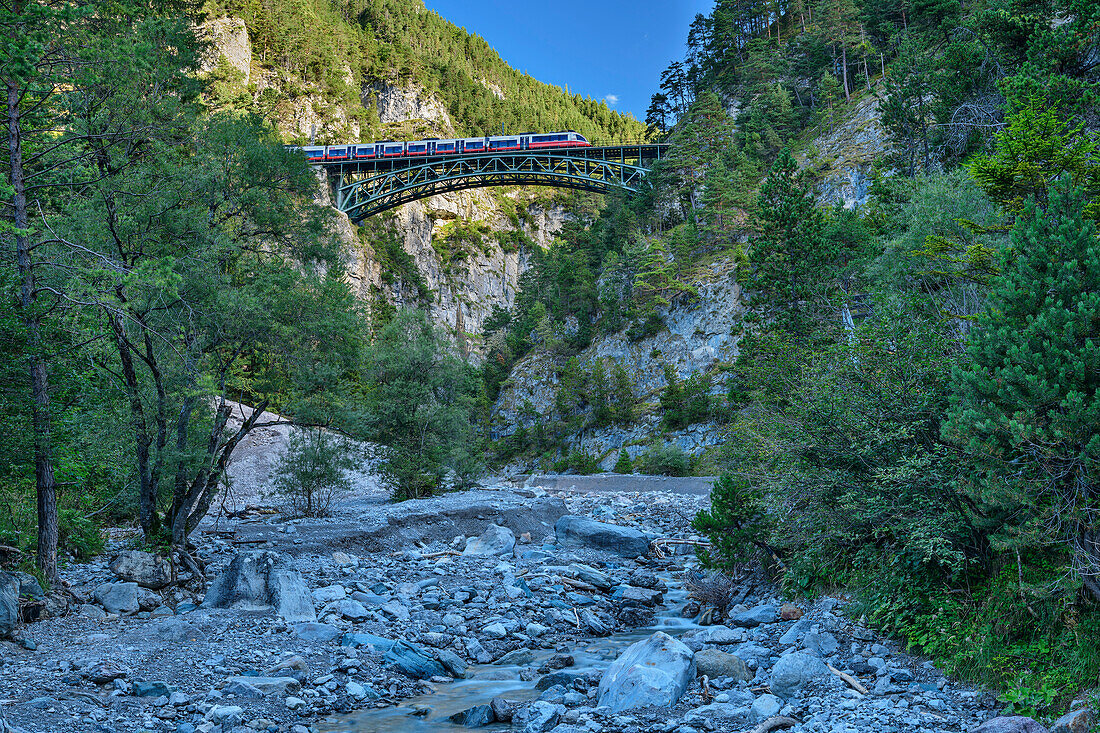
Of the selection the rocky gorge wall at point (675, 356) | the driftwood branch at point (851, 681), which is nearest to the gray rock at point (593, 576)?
the driftwood branch at point (851, 681)

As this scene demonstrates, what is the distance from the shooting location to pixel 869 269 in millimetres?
25062

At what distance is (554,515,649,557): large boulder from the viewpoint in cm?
1898

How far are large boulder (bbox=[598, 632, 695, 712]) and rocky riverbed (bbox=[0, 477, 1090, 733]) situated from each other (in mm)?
25

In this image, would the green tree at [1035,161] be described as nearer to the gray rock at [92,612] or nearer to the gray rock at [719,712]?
the gray rock at [719,712]

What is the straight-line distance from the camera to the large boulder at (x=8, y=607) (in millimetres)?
8461

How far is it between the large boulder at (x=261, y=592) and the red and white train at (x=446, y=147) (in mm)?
62383

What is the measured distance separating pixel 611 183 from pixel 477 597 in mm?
59145

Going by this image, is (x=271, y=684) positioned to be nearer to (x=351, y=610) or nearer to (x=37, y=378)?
(x=351, y=610)

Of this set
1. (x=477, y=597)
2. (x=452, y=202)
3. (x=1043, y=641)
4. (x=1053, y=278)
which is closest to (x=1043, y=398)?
(x=1053, y=278)

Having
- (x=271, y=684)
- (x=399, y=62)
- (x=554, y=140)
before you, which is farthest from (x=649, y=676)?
(x=399, y=62)

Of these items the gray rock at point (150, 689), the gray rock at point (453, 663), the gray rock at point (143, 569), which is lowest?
the gray rock at point (453, 663)

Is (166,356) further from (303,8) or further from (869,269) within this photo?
(303,8)

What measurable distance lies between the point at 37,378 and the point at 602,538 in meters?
14.6

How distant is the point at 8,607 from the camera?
8.59 m
